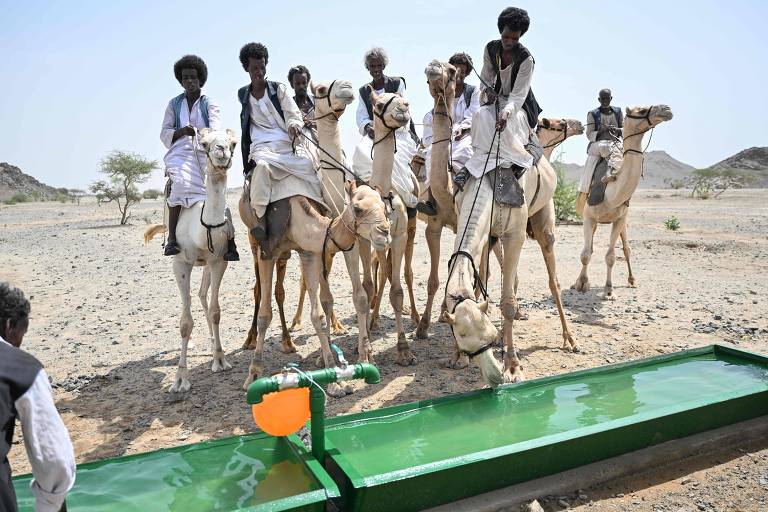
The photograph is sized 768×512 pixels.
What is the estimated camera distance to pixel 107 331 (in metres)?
8.20

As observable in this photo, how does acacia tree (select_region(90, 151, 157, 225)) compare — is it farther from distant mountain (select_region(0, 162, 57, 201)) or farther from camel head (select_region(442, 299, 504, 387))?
distant mountain (select_region(0, 162, 57, 201))

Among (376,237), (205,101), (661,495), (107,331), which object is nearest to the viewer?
(661,495)

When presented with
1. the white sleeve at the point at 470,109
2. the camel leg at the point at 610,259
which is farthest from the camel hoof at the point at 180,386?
the camel leg at the point at 610,259

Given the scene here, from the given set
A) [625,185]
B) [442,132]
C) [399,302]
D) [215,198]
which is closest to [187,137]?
[215,198]

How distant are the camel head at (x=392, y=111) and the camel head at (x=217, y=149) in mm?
1415

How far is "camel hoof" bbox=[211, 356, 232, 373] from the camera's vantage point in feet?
21.3

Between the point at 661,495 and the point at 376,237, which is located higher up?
the point at 376,237

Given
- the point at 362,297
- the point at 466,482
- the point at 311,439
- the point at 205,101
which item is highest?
the point at 205,101

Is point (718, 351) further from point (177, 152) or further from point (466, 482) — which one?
point (177, 152)

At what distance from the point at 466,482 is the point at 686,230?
55.2ft

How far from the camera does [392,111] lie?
18.5 feet

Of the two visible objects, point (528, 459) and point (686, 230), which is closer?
point (528, 459)

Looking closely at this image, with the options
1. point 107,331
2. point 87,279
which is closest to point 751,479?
point 107,331

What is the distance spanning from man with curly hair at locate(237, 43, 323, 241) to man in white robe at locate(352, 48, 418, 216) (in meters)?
1.09
